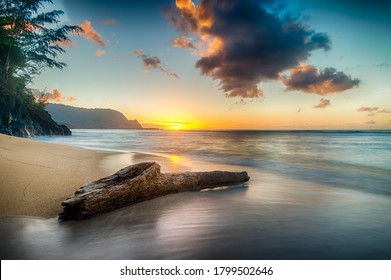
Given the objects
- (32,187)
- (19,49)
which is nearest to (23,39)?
(19,49)

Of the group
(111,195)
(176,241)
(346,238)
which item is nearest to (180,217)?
(176,241)

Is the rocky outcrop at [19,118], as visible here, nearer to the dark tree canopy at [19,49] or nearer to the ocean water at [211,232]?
the dark tree canopy at [19,49]

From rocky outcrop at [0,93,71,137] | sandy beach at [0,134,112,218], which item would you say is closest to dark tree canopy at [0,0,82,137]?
rocky outcrop at [0,93,71,137]

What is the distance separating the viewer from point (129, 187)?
397 cm

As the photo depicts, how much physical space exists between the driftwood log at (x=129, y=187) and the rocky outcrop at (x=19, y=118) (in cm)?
2452

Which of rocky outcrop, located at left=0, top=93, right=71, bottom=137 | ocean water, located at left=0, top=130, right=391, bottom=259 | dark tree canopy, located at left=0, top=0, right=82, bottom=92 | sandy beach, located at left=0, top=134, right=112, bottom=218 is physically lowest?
ocean water, located at left=0, top=130, right=391, bottom=259

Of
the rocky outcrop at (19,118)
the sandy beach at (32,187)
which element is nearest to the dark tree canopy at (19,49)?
the rocky outcrop at (19,118)

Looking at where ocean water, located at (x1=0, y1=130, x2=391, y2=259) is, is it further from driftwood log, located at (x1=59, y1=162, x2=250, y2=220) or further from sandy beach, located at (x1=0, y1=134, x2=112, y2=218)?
sandy beach, located at (x1=0, y1=134, x2=112, y2=218)

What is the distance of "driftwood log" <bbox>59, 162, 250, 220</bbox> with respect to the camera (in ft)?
11.2

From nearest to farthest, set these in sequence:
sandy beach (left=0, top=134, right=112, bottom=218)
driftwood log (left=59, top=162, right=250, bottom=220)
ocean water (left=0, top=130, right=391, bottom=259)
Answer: ocean water (left=0, top=130, right=391, bottom=259) < driftwood log (left=59, top=162, right=250, bottom=220) < sandy beach (left=0, top=134, right=112, bottom=218)

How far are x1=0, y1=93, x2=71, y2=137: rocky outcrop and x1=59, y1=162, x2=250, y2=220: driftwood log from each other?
24524 millimetres

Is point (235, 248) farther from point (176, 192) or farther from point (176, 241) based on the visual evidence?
point (176, 192)

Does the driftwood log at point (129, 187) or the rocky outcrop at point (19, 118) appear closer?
the driftwood log at point (129, 187)

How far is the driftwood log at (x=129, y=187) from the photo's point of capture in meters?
3.42
